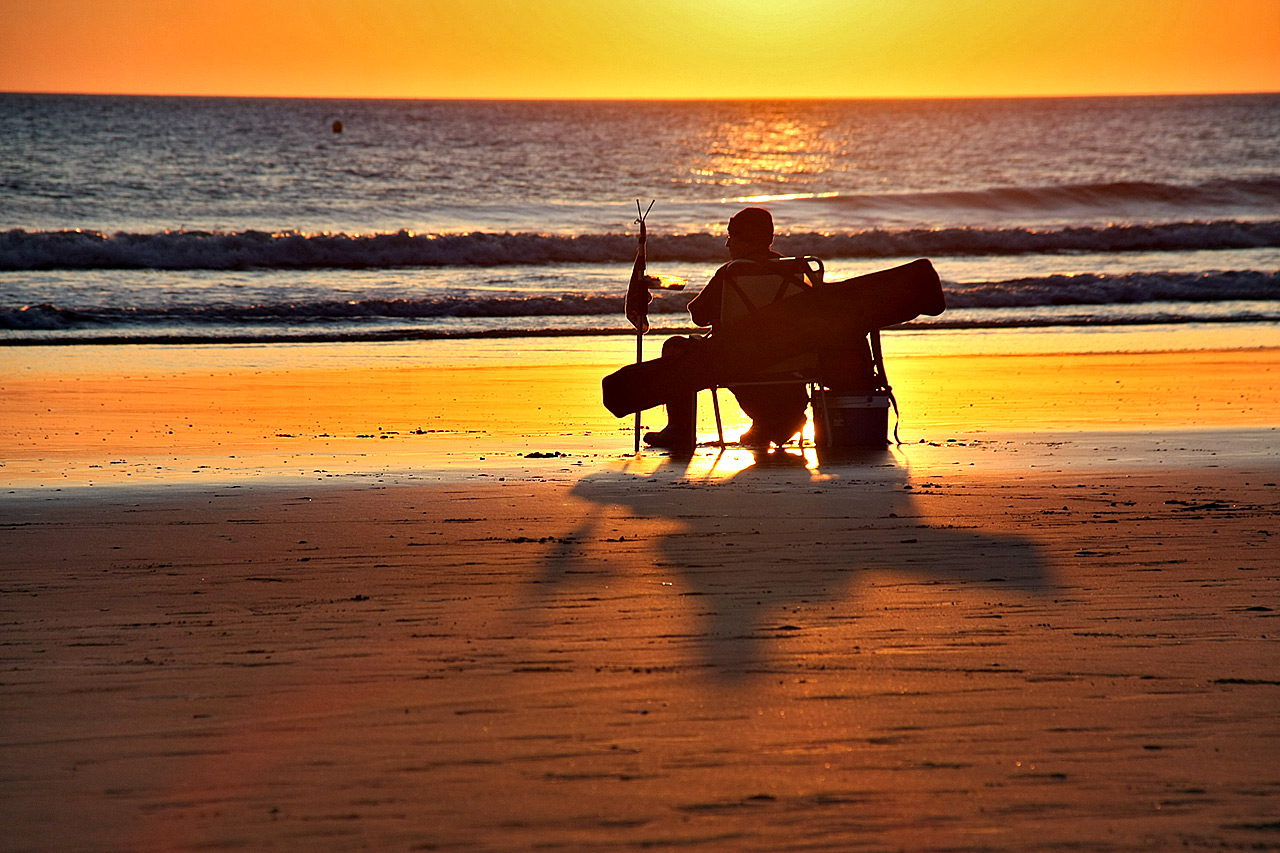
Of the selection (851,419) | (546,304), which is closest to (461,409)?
(851,419)

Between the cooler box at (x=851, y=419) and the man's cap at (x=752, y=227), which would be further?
the man's cap at (x=752, y=227)

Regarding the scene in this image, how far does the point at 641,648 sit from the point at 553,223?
24549mm

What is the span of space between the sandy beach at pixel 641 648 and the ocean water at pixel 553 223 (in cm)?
802

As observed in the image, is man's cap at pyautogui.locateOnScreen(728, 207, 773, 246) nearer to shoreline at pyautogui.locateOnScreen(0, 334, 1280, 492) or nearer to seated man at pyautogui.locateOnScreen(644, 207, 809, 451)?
seated man at pyautogui.locateOnScreen(644, 207, 809, 451)

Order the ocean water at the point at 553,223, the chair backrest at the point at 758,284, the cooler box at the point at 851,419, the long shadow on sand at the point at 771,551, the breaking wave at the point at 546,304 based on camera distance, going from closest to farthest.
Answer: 1. the long shadow on sand at the point at 771,551
2. the chair backrest at the point at 758,284
3. the cooler box at the point at 851,419
4. the breaking wave at the point at 546,304
5. the ocean water at the point at 553,223

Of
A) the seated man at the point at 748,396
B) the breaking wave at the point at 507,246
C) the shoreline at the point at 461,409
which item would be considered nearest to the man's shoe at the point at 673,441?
the seated man at the point at 748,396

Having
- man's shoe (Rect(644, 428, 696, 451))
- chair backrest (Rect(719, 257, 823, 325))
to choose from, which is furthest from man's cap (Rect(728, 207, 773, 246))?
man's shoe (Rect(644, 428, 696, 451))

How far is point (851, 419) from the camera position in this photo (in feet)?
22.6

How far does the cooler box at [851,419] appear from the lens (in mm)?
6871

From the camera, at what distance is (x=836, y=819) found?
2471 mm

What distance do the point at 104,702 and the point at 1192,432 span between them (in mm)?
6239

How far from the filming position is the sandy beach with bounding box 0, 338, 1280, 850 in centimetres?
251

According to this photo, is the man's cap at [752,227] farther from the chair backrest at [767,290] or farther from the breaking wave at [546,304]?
the breaking wave at [546,304]

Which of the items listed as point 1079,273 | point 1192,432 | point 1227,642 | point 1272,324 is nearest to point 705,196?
point 1079,273
